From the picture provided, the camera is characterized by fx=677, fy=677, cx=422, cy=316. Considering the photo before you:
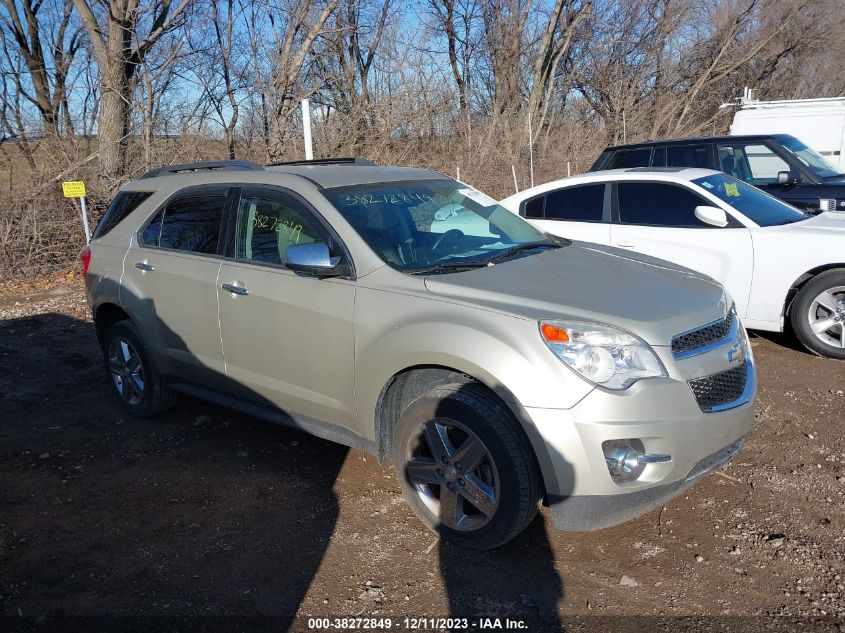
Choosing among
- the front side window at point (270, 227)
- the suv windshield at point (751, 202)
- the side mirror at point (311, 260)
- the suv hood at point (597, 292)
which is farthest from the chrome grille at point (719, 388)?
the suv windshield at point (751, 202)

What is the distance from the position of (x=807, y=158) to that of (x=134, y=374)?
8.19m

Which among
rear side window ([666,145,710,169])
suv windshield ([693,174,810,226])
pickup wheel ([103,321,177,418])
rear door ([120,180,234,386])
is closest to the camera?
rear door ([120,180,234,386])

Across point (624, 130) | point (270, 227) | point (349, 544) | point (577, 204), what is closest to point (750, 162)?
point (577, 204)

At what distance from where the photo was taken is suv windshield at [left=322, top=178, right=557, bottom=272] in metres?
3.68

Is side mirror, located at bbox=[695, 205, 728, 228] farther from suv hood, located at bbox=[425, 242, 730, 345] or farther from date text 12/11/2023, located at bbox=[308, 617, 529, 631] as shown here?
date text 12/11/2023, located at bbox=[308, 617, 529, 631]

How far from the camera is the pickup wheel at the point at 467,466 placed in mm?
2949

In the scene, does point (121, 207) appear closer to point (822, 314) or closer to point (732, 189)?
point (732, 189)

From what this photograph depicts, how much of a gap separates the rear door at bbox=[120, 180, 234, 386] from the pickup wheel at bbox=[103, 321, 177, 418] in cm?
17

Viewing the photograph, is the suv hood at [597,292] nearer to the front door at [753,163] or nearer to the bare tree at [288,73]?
the front door at [753,163]

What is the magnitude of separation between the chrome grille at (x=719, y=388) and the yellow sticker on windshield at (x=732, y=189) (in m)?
3.63

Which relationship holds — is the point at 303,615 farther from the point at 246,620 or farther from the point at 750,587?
the point at 750,587

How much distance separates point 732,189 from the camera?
6.44 m

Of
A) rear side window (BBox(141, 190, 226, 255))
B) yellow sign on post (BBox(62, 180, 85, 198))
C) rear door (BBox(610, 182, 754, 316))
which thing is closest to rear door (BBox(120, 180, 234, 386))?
rear side window (BBox(141, 190, 226, 255))

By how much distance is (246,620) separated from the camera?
284 centimetres
